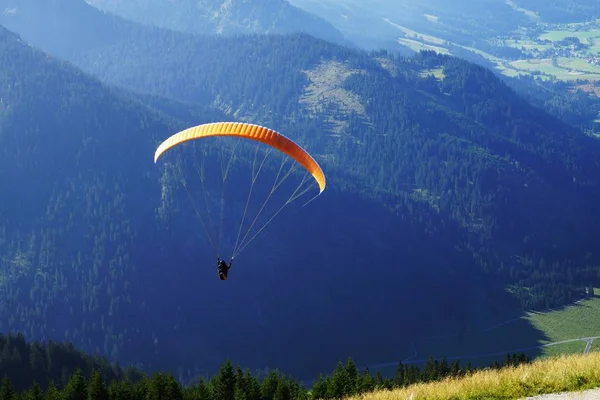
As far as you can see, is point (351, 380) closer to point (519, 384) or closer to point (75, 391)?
point (75, 391)

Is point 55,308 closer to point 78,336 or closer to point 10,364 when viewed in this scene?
point 78,336

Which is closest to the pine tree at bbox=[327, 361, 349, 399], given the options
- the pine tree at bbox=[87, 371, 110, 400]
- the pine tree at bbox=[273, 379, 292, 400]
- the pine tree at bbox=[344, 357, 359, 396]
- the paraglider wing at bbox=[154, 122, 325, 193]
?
the pine tree at bbox=[344, 357, 359, 396]

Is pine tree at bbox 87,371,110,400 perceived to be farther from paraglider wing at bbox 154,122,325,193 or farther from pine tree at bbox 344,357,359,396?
paraglider wing at bbox 154,122,325,193

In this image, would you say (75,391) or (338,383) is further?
(75,391)

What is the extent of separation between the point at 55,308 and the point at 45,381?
8553 centimetres

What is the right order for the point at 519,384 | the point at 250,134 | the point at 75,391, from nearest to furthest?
the point at 519,384, the point at 250,134, the point at 75,391

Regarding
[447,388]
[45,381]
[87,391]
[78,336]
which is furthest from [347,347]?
[447,388]

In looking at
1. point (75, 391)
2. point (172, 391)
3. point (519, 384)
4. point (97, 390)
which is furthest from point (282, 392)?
point (519, 384)

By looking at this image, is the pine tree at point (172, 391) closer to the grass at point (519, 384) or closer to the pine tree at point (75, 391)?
the pine tree at point (75, 391)

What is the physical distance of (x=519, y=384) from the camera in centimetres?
2334

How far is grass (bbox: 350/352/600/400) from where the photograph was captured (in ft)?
75.3

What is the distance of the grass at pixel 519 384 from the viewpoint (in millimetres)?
22938

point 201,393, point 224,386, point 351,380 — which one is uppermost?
point 351,380

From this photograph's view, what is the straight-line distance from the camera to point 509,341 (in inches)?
Answer: 7756
